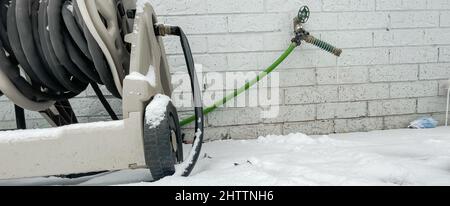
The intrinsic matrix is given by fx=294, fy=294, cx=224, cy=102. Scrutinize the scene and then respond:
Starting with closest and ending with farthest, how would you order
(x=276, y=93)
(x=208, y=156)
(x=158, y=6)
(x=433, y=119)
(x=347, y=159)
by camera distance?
(x=347, y=159)
(x=208, y=156)
(x=158, y=6)
(x=276, y=93)
(x=433, y=119)

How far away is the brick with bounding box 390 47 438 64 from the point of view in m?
2.41

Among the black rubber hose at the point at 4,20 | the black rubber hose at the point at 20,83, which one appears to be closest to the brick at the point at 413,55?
the black rubber hose at the point at 20,83

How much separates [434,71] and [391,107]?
467mm

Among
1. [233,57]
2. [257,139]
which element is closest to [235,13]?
[233,57]

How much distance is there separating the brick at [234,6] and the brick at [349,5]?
21.0 inches

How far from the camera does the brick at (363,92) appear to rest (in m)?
2.40

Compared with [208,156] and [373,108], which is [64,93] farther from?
[373,108]

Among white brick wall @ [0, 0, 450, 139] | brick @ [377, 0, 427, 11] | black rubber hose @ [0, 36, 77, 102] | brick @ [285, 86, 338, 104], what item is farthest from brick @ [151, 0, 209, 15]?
brick @ [377, 0, 427, 11]

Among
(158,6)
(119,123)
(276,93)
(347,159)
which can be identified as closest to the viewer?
(119,123)

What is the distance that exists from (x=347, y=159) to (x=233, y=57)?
43.4 inches

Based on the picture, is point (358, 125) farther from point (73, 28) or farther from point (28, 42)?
point (28, 42)

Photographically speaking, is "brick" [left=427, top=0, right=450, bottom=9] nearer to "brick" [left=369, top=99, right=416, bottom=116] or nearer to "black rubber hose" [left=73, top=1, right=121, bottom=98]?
"brick" [left=369, top=99, right=416, bottom=116]

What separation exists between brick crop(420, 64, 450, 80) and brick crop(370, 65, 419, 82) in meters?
0.06

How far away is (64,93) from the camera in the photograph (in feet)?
5.03
